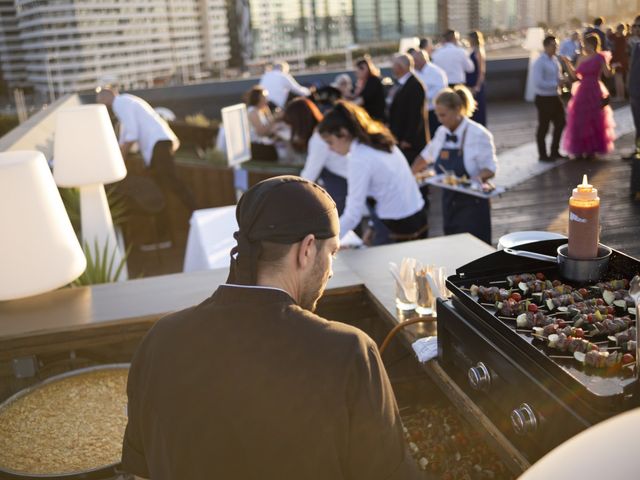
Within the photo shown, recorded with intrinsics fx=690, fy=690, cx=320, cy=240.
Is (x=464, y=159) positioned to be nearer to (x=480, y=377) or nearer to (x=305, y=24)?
(x=480, y=377)

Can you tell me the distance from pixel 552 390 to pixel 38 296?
2.02 metres

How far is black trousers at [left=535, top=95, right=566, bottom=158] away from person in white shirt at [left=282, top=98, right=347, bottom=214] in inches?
124

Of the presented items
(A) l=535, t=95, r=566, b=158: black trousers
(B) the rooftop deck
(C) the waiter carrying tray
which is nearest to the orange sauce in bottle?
(C) the waiter carrying tray

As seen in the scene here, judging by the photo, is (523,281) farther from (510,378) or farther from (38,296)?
(38,296)

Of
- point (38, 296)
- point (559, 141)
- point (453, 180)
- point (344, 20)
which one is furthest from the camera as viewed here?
point (344, 20)

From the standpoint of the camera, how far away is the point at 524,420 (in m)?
1.31

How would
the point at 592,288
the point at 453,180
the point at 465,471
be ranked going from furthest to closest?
1. the point at 453,180
2. the point at 465,471
3. the point at 592,288

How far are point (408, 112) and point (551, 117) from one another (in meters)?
2.13

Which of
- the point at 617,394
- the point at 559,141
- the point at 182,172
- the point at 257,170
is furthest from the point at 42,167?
the point at 559,141

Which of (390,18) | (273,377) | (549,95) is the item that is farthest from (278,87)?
(390,18)

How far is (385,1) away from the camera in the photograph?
113750 millimetres

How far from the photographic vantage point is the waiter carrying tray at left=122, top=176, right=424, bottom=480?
110 cm

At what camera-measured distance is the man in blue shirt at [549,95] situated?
7.18 meters

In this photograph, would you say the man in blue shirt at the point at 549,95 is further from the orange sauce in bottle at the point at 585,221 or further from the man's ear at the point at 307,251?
the man's ear at the point at 307,251
